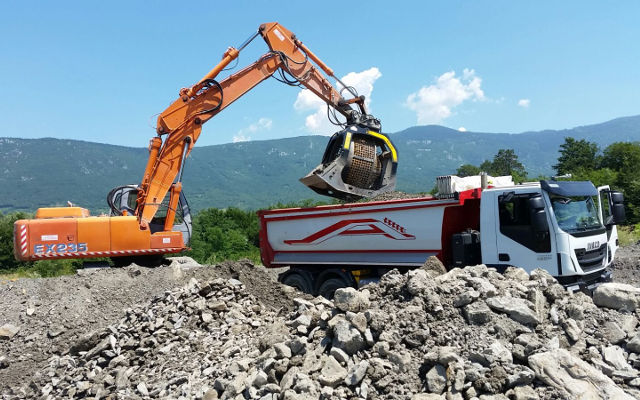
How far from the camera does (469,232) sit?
22.0ft

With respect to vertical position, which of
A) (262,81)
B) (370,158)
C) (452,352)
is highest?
(262,81)

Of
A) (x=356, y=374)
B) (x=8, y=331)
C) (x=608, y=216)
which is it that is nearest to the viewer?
(x=356, y=374)

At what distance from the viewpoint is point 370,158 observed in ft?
30.0

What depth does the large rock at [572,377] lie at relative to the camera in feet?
11.0

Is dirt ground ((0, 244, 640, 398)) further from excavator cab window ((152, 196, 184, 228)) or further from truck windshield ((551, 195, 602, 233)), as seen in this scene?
truck windshield ((551, 195, 602, 233))

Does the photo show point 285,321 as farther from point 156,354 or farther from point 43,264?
point 43,264

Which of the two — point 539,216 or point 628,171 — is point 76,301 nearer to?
point 539,216

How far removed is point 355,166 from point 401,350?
5.35 m

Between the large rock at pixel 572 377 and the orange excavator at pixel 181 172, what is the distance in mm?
5544

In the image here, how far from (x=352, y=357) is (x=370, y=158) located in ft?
18.2

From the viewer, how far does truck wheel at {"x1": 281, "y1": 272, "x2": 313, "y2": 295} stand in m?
8.36

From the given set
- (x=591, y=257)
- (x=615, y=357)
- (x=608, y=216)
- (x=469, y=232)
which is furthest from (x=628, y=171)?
(x=615, y=357)

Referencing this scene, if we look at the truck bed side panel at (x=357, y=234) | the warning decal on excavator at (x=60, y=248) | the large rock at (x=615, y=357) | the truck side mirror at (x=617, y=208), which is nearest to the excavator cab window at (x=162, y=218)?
the warning decal on excavator at (x=60, y=248)

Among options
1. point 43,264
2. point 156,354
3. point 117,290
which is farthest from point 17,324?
point 43,264
